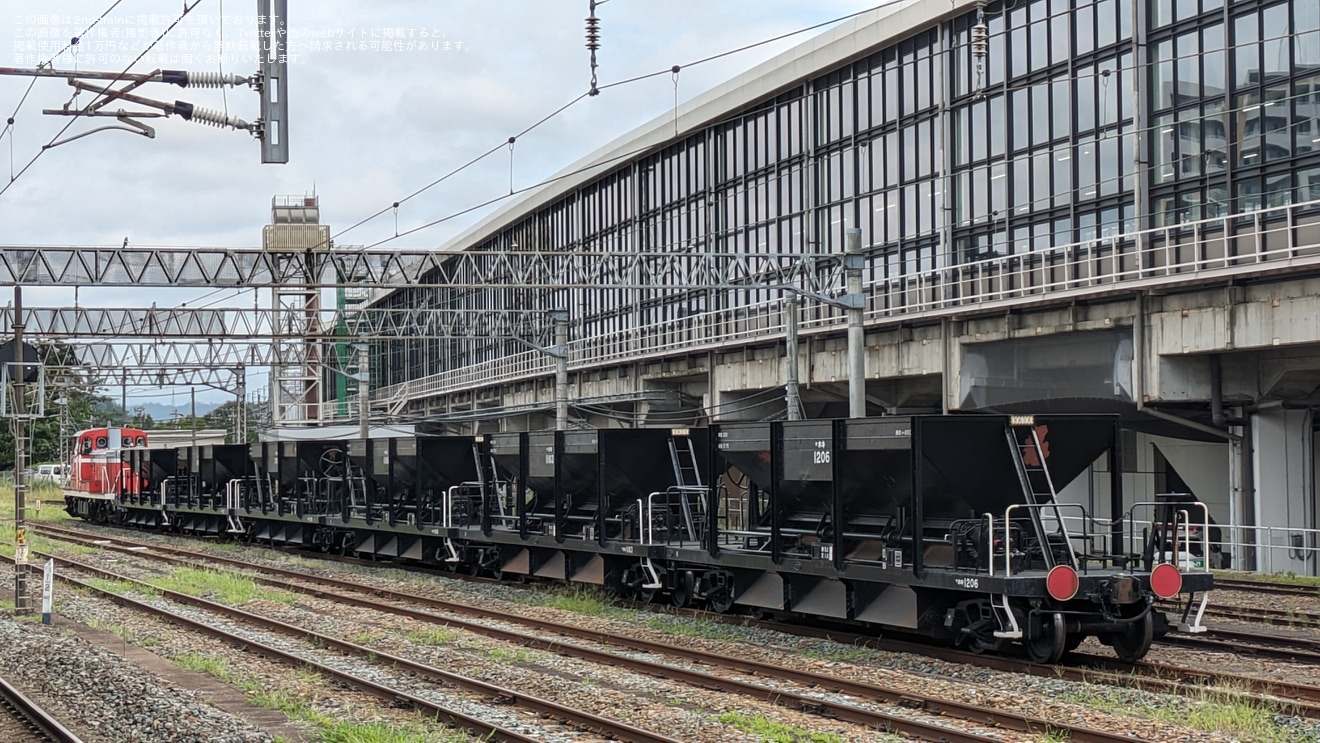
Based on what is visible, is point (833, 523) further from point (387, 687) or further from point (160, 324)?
point (160, 324)

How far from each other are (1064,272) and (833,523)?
63.7 ft

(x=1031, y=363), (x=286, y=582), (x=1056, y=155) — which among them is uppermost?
(x=1056, y=155)

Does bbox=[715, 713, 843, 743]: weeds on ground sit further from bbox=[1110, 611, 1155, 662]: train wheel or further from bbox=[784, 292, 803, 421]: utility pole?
bbox=[784, 292, 803, 421]: utility pole

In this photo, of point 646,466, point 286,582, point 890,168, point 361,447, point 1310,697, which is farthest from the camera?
point 890,168

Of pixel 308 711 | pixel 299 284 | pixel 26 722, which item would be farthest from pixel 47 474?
pixel 308 711

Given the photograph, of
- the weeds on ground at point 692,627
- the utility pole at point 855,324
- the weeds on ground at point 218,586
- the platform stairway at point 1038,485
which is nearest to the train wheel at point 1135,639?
the platform stairway at point 1038,485

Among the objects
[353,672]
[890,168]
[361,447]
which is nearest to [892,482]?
[353,672]

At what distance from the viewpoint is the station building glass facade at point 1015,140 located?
29875 millimetres

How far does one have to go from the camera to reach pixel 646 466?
21.9 metres

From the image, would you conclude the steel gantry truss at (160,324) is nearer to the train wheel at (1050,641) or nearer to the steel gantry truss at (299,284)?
the steel gantry truss at (299,284)

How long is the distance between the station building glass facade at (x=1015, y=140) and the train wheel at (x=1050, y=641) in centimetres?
1672

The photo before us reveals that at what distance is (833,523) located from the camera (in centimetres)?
1658

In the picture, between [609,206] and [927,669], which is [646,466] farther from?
[609,206]

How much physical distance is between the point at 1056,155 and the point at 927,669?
921 inches
